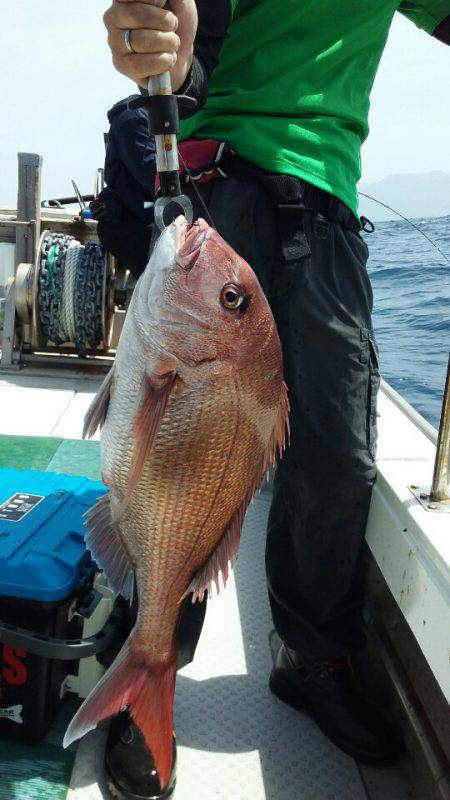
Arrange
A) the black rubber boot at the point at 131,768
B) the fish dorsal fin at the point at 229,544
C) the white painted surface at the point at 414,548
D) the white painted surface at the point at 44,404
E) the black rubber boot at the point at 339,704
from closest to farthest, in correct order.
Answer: the fish dorsal fin at the point at 229,544
the white painted surface at the point at 414,548
the black rubber boot at the point at 131,768
the black rubber boot at the point at 339,704
the white painted surface at the point at 44,404

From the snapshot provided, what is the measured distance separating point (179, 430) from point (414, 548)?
0.77m

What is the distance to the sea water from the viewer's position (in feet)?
19.0

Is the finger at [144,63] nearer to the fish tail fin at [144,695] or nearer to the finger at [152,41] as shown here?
the finger at [152,41]

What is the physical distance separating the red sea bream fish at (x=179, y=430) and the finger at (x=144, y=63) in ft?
0.90

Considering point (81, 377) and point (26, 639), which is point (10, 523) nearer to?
point (26, 639)

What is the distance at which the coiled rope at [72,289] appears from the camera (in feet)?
16.3

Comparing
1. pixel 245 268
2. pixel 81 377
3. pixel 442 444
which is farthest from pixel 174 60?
pixel 81 377

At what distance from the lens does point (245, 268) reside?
53.6 inches

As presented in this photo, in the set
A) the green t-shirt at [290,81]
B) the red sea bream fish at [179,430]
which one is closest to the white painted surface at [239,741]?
the red sea bream fish at [179,430]

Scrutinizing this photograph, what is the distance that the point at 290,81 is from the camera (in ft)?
5.81

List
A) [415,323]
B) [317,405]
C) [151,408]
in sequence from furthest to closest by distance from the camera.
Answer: [415,323] < [317,405] < [151,408]

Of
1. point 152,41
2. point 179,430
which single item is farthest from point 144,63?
point 179,430

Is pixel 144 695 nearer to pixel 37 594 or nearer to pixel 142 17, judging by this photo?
pixel 37 594

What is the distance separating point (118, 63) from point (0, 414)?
3.38 meters
